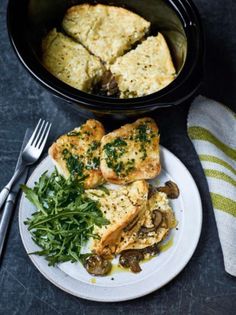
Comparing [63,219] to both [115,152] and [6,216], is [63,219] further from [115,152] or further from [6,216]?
[115,152]

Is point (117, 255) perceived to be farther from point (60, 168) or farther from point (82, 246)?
point (60, 168)

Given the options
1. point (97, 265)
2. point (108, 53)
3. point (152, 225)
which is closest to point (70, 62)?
point (108, 53)

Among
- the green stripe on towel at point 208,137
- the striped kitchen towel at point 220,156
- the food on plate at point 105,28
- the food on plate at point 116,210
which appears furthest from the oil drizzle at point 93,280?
the food on plate at point 105,28

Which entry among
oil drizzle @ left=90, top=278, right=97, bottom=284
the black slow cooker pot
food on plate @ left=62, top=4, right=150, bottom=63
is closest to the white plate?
oil drizzle @ left=90, top=278, right=97, bottom=284

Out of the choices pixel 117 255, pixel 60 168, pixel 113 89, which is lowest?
pixel 117 255

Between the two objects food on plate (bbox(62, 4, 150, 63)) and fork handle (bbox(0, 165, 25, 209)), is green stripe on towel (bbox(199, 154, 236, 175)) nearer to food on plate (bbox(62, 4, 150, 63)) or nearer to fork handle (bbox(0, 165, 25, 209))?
food on plate (bbox(62, 4, 150, 63))

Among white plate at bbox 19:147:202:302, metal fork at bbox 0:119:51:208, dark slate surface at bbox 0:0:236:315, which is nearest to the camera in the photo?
white plate at bbox 19:147:202:302

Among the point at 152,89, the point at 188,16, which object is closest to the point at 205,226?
the point at 152,89
